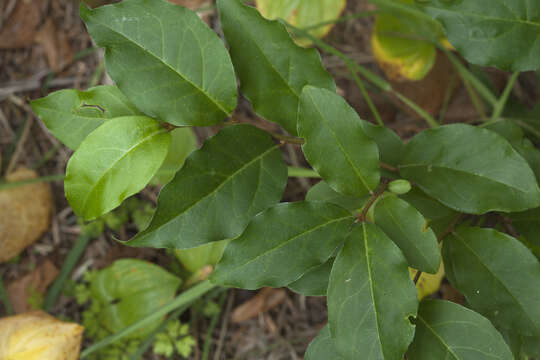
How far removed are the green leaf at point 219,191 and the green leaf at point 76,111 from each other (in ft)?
0.60

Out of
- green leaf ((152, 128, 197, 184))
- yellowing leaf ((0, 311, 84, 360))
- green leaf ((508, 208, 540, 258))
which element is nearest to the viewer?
green leaf ((508, 208, 540, 258))

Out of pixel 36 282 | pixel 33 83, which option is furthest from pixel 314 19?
pixel 36 282

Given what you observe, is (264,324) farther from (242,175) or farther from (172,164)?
(242,175)

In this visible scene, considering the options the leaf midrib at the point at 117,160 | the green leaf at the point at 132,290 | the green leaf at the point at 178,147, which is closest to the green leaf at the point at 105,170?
the leaf midrib at the point at 117,160

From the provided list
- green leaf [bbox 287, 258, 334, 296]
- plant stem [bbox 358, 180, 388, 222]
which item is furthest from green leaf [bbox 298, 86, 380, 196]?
green leaf [bbox 287, 258, 334, 296]

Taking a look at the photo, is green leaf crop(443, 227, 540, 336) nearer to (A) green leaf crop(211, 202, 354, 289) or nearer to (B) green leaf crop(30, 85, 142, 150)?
(A) green leaf crop(211, 202, 354, 289)

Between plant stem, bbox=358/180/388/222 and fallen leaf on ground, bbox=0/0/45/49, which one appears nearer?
plant stem, bbox=358/180/388/222

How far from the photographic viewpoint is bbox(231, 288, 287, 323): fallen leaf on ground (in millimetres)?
1664

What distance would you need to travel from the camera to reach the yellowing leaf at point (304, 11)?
151 centimetres

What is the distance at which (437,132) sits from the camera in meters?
0.83

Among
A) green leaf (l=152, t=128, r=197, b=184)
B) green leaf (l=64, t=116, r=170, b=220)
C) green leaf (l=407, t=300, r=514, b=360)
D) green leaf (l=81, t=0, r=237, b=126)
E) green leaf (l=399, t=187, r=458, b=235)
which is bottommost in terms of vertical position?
green leaf (l=152, t=128, r=197, b=184)

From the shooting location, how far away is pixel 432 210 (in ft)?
2.93

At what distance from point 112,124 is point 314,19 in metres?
1.01

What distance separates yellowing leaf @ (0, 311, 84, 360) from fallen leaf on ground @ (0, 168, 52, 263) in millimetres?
521
